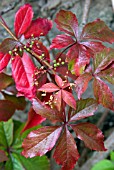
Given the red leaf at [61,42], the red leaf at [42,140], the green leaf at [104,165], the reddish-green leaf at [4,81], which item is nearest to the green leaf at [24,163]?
the green leaf at [104,165]

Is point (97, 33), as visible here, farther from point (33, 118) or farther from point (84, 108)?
point (33, 118)

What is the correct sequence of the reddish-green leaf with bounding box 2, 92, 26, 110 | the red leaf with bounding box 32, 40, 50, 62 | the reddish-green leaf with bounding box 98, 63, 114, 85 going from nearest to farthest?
the reddish-green leaf with bounding box 98, 63, 114, 85, the red leaf with bounding box 32, 40, 50, 62, the reddish-green leaf with bounding box 2, 92, 26, 110

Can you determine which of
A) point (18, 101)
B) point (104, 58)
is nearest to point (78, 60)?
point (104, 58)

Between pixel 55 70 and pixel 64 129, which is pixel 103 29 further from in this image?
pixel 64 129

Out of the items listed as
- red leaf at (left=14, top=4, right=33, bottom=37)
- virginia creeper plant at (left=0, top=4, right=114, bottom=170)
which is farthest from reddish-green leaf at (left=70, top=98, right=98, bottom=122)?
red leaf at (left=14, top=4, right=33, bottom=37)

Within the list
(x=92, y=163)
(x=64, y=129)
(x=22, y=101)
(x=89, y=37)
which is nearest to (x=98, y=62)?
(x=89, y=37)

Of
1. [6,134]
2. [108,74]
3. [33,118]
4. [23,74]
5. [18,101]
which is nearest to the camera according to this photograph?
[108,74]

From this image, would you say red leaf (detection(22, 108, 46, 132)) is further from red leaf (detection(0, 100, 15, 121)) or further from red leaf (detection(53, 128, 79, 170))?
red leaf (detection(53, 128, 79, 170))
